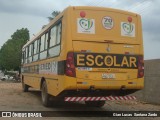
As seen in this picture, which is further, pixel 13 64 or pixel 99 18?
pixel 13 64

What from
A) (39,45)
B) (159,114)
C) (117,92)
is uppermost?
(39,45)

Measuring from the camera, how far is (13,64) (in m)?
76.7

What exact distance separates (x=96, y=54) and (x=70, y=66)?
946mm

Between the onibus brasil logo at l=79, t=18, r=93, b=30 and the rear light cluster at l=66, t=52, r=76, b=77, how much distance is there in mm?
1033

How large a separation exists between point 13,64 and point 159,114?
6638 cm

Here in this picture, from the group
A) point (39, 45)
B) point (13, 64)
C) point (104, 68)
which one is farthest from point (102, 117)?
point (13, 64)

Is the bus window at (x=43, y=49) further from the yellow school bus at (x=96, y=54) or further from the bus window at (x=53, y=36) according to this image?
the yellow school bus at (x=96, y=54)

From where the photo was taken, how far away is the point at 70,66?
10.7 meters

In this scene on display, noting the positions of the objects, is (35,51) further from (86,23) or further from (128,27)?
(128,27)

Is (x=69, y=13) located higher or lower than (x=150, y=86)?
higher

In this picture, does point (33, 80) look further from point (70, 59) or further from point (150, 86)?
point (70, 59)

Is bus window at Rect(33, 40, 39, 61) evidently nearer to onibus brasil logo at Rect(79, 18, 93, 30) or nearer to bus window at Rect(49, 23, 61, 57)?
bus window at Rect(49, 23, 61, 57)

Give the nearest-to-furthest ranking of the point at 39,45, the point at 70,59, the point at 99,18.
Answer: the point at 70,59 → the point at 99,18 → the point at 39,45

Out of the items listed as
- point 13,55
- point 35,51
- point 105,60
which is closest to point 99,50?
point 105,60
